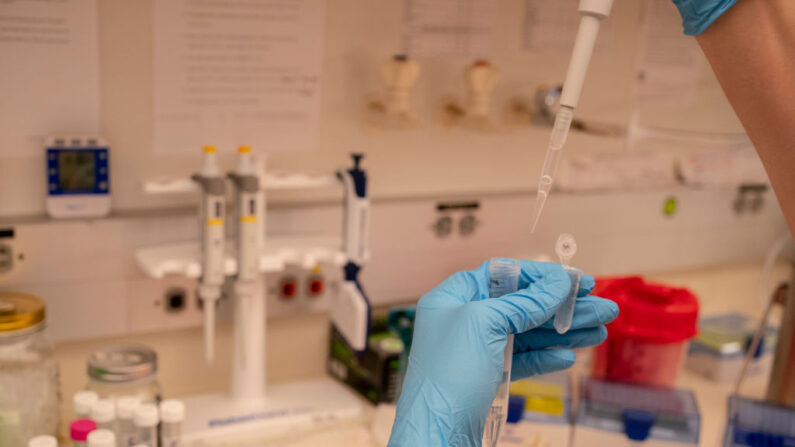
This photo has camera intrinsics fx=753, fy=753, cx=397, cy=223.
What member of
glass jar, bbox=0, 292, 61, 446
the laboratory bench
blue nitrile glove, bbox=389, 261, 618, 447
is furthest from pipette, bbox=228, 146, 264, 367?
blue nitrile glove, bbox=389, 261, 618, 447

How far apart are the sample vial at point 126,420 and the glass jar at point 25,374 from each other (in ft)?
0.51

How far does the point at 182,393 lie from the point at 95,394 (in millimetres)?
360

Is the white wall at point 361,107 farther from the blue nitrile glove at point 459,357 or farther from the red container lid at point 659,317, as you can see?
the blue nitrile glove at point 459,357

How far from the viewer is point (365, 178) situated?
1488mm

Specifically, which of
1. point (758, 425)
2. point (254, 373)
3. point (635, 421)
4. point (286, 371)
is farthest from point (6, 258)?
point (758, 425)

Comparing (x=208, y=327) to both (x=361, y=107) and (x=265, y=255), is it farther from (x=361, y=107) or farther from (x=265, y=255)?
(x=361, y=107)

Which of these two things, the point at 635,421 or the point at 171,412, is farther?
the point at 635,421

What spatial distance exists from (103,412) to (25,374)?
18 cm

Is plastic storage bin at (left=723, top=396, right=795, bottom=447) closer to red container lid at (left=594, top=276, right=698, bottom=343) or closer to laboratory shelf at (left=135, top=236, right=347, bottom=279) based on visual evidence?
red container lid at (left=594, top=276, right=698, bottom=343)

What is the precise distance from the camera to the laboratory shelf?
54.1 inches

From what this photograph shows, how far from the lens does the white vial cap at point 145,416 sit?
1216 millimetres

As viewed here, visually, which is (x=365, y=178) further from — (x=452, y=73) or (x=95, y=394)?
(x=95, y=394)

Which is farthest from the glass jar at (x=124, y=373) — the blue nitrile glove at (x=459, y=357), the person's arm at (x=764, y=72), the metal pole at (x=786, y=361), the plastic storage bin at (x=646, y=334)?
the metal pole at (x=786, y=361)

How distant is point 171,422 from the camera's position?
1.27 meters
